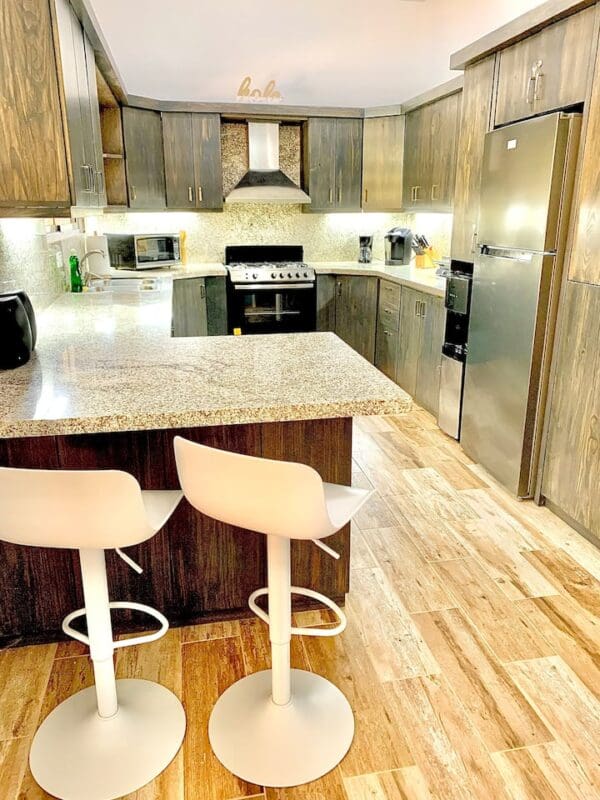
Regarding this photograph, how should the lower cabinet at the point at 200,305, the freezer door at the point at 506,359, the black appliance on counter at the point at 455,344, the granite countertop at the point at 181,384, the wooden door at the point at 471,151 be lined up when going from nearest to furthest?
1. the granite countertop at the point at 181,384
2. the freezer door at the point at 506,359
3. the wooden door at the point at 471,151
4. the black appliance on counter at the point at 455,344
5. the lower cabinet at the point at 200,305

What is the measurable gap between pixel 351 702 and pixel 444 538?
1.09 metres

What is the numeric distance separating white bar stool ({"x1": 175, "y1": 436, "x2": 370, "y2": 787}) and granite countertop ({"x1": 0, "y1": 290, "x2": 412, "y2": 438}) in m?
0.20

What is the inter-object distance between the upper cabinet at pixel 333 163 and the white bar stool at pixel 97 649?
14.4 feet

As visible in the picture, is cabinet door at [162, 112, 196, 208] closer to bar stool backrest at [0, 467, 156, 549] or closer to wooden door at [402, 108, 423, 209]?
wooden door at [402, 108, 423, 209]

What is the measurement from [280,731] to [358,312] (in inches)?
161

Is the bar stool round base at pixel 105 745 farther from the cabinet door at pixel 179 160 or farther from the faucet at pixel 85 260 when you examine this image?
the cabinet door at pixel 179 160

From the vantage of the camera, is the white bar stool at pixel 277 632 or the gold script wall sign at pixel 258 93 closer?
the white bar stool at pixel 277 632

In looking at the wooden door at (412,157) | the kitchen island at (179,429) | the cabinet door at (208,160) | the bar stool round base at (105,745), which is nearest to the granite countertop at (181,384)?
the kitchen island at (179,429)

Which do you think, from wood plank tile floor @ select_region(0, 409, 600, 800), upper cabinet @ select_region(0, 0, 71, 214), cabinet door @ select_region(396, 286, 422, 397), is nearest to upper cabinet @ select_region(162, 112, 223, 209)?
cabinet door @ select_region(396, 286, 422, 397)

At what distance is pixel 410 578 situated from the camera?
245 cm

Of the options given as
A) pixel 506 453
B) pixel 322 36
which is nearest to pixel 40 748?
pixel 506 453

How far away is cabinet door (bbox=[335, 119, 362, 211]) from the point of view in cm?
532

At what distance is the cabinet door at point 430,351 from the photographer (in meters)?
4.04

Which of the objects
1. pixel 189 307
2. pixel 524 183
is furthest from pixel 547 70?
pixel 189 307
